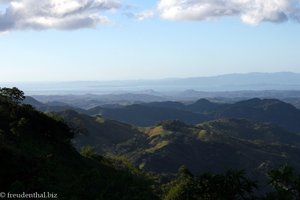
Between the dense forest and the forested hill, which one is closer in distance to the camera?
the forested hill

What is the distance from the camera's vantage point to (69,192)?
4416 cm

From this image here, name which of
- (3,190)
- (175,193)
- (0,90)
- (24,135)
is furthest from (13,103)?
(3,190)

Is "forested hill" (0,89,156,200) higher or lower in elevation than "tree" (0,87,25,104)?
lower

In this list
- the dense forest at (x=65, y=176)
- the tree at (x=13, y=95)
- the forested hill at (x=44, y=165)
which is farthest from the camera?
the tree at (x=13, y=95)

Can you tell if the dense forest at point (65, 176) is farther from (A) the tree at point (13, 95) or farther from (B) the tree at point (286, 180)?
(A) the tree at point (13, 95)

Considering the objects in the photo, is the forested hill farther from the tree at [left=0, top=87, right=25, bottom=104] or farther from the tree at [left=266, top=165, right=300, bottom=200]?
the tree at [left=266, top=165, right=300, bottom=200]

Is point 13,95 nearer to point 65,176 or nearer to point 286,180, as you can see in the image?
point 65,176

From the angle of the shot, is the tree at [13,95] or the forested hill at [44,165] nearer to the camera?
the forested hill at [44,165]

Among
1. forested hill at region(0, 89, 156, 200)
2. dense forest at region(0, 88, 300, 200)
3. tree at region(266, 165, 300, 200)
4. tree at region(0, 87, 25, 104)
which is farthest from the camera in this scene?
tree at region(0, 87, 25, 104)

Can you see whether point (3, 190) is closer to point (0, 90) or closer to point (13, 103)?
point (13, 103)

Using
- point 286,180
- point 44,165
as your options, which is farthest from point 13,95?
point 286,180

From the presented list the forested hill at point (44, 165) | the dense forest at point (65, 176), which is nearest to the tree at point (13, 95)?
the dense forest at point (65, 176)

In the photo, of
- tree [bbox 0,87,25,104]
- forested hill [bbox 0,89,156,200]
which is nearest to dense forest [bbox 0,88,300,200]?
forested hill [bbox 0,89,156,200]

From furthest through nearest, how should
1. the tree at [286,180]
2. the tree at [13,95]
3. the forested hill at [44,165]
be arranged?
the tree at [13,95] → the tree at [286,180] → the forested hill at [44,165]
